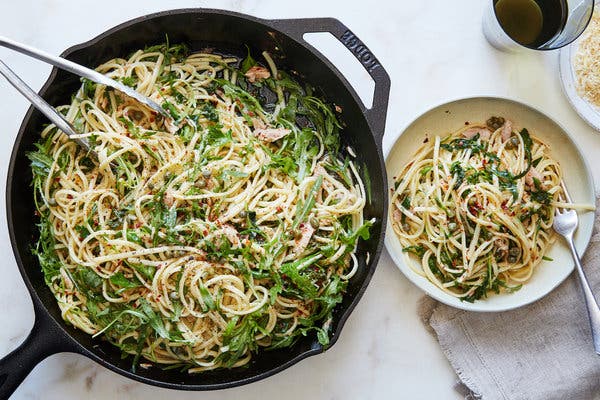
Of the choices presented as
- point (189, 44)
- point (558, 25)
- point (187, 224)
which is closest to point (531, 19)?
point (558, 25)

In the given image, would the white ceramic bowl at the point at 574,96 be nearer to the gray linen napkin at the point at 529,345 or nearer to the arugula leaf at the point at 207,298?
the gray linen napkin at the point at 529,345

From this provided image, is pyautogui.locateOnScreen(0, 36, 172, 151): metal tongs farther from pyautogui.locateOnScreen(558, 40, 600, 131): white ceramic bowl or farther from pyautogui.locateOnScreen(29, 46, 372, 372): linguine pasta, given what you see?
pyautogui.locateOnScreen(558, 40, 600, 131): white ceramic bowl

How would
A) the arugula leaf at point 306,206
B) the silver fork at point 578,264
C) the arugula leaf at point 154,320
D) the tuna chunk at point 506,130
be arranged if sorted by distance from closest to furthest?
the arugula leaf at point 154,320 < the arugula leaf at point 306,206 < the silver fork at point 578,264 < the tuna chunk at point 506,130

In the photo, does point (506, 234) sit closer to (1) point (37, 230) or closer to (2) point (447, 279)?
(2) point (447, 279)

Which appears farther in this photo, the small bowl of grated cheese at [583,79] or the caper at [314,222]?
the small bowl of grated cheese at [583,79]

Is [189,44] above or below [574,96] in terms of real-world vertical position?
above

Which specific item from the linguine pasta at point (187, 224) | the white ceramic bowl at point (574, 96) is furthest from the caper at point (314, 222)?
the white ceramic bowl at point (574, 96)

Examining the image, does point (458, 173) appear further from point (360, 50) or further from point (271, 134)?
point (271, 134)

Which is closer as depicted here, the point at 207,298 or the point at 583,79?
the point at 207,298
